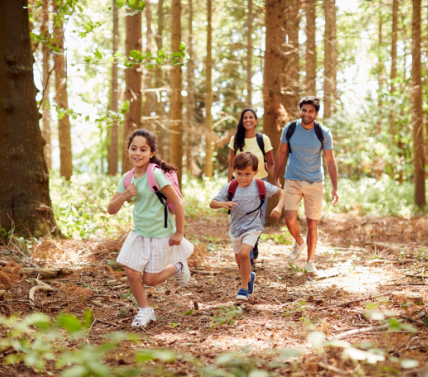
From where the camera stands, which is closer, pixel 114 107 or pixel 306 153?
pixel 306 153

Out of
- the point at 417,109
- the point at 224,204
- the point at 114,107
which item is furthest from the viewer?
the point at 114,107

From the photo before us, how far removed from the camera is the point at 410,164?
711 inches

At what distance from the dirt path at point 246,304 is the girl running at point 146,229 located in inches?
17.0

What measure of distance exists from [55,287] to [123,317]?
128 centimetres

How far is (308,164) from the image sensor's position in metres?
6.29

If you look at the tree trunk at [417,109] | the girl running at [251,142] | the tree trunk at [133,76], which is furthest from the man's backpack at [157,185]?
the tree trunk at [417,109]

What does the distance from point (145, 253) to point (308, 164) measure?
316cm

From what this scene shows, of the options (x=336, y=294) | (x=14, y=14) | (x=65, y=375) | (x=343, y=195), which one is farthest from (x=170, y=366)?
(x=343, y=195)

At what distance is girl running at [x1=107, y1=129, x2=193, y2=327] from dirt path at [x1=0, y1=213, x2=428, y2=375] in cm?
43

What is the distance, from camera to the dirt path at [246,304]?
3.44 metres

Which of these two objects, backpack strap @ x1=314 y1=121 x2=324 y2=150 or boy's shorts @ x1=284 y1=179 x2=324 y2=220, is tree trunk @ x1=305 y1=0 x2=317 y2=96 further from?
boy's shorts @ x1=284 y1=179 x2=324 y2=220

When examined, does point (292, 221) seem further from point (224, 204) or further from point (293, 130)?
point (224, 204)

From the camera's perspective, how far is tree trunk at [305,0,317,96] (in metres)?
11.9

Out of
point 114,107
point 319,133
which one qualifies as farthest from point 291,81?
point 114,107
